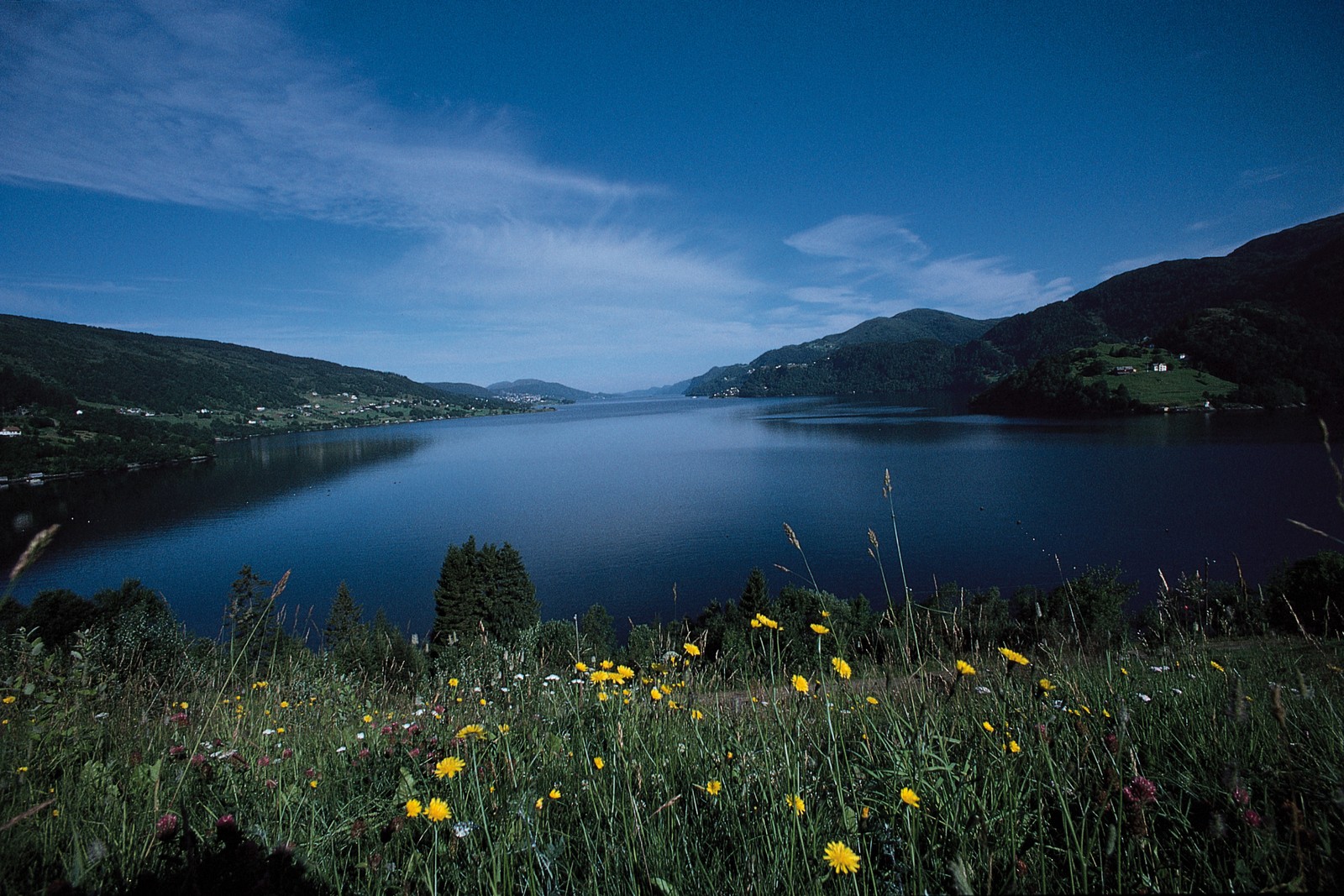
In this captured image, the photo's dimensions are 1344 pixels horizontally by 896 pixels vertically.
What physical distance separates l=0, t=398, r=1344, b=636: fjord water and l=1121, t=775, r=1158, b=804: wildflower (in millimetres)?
23196

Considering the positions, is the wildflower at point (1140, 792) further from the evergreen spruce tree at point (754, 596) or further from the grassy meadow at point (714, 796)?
the evergreen spruce tree at point (754, 596)

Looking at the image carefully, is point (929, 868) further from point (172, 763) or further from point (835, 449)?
point (835, 449)

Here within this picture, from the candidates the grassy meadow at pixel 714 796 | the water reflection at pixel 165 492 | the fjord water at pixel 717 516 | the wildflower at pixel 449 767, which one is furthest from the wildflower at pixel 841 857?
the water reflection at pixel 165 492

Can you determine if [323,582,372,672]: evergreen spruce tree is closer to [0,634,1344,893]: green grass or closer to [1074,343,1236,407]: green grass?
[0,634,1344,893]: green grass

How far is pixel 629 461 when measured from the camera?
8881 centimetres

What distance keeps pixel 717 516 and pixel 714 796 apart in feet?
166

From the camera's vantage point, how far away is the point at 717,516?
51.7 meters

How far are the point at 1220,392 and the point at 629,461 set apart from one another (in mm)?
108061

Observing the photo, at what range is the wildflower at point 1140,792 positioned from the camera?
4.45 feet

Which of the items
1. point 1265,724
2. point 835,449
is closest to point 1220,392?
point 835,449

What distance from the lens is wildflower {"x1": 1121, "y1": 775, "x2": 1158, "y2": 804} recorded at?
4.45 feet

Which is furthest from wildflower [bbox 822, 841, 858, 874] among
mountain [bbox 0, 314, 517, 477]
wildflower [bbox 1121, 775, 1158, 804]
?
mountain [bbox 0, 314, 517, 477]

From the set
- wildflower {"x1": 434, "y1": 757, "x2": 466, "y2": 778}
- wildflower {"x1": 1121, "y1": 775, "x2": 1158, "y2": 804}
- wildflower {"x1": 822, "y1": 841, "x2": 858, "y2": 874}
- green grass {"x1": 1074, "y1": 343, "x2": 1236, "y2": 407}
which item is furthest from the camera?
green grass {"x1": 1074, "y1": 343, "x2": 1236, "y2": 407}

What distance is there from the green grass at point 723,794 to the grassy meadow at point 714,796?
0.01m
